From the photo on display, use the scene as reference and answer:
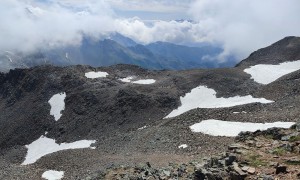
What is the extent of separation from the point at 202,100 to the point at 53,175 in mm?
48498

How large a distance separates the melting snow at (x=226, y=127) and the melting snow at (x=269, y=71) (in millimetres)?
41475

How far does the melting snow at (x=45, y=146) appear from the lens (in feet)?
275

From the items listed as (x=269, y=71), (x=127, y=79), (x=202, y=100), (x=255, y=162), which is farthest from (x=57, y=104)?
(x=255, y=162)

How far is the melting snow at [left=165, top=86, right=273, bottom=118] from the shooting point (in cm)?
8831

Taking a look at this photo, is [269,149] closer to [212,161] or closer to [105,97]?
[212,161]

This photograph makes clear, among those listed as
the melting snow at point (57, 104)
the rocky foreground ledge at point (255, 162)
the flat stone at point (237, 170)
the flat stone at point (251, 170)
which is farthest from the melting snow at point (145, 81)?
the flat stone at point (251, 170)

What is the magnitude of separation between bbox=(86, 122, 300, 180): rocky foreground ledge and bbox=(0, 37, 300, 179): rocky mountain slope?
1783cm

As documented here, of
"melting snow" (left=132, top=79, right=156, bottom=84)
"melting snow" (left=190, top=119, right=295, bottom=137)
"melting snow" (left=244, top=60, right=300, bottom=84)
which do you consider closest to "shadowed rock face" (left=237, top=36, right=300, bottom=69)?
"melting snow" (left=244, top=60, right=300, bottom=84)

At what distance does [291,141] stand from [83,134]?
7118cm

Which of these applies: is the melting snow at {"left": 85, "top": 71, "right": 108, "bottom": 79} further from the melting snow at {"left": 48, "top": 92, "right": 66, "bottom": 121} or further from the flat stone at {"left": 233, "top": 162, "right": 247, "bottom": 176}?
the flat stone at {"left": 233, "top": 162, "right": 247, "bottom": 176}

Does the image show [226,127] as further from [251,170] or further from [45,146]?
[45,146]

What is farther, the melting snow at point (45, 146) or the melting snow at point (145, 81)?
the melting snow at point (145, 81)

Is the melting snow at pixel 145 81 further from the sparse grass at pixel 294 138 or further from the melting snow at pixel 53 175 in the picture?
the sparse grass at pixel 294 138

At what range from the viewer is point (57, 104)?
354ft
